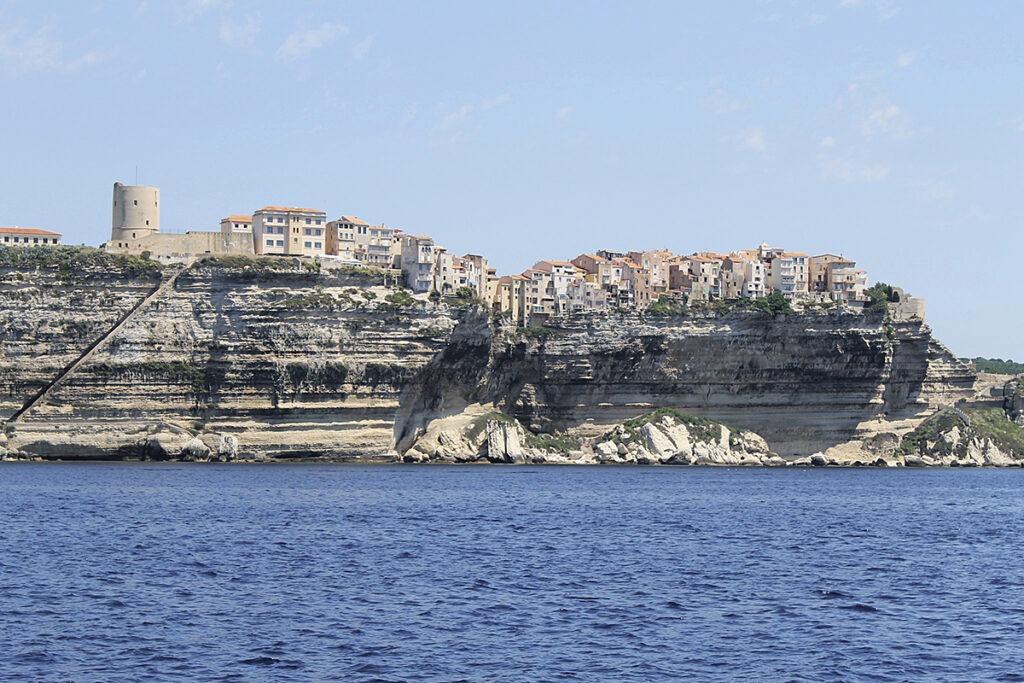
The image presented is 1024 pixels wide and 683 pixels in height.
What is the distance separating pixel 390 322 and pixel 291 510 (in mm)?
48930

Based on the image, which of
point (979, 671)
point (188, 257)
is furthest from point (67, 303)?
point (979, 671)

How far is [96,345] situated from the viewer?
338 feet

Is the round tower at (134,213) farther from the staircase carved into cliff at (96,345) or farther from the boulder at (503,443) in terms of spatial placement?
the boulder at (503,443)

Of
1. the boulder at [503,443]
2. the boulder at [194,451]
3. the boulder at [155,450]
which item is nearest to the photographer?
the boulder at [155,450]

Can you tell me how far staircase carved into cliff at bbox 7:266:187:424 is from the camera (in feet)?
330

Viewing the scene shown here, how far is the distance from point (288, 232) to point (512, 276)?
2164cm

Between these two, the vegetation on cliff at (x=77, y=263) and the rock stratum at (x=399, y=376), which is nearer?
the rock stratum at (x=399, y=376)

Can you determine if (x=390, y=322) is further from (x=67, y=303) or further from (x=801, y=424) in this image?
(x=801, y=424)

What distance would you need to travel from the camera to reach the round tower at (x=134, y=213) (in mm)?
112438

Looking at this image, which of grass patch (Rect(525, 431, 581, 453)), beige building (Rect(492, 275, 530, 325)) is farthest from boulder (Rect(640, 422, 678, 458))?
beige building (Rect(492, 275, 530, 325))

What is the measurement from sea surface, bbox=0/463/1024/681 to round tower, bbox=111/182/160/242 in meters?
45.4

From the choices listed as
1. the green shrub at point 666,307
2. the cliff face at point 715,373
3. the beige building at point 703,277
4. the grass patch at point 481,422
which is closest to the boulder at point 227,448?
the grass patch at point 481,422

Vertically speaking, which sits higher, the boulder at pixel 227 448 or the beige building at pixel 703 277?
the beige building at pixel 703 277

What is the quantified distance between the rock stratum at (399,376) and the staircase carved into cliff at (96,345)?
14 centimetres
